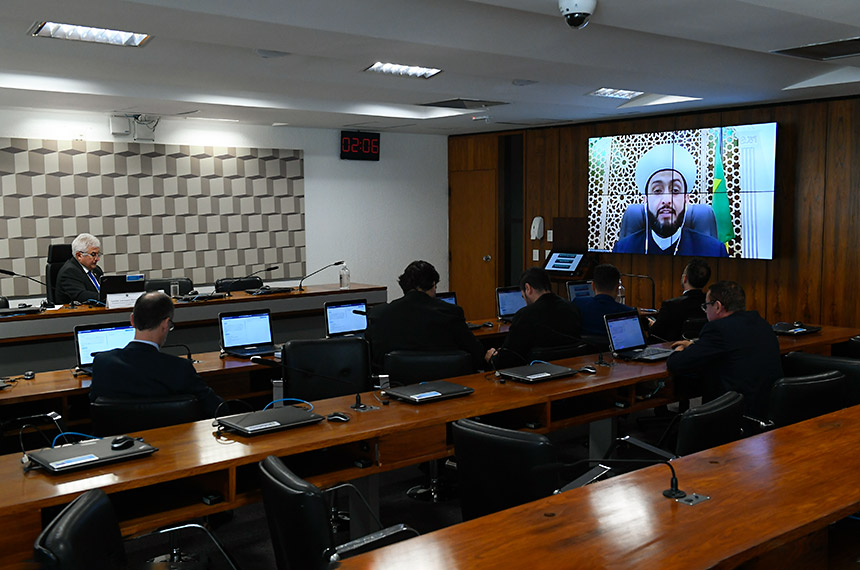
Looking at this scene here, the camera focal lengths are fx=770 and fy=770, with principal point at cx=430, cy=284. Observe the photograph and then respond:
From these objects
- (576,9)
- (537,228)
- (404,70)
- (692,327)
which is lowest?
(692,327)

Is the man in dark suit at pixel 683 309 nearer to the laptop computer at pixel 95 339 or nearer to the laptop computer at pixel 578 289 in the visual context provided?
the laptop computer at pixel 578 289

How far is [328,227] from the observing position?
10.1 m

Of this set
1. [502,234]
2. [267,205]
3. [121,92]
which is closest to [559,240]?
[502,234]

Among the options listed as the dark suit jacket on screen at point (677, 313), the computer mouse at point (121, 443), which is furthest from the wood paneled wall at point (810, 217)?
the computer mouse at point (121, 443)

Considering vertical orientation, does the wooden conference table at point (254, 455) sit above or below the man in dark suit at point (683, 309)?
below

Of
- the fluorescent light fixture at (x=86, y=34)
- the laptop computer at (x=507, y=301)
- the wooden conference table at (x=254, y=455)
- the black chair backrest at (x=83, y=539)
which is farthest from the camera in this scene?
the laptop computer at (x=507, y=301)

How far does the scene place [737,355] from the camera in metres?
4.09

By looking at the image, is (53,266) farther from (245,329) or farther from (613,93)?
(613,93)

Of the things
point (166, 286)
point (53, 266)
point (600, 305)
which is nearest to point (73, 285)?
point (53, 266)

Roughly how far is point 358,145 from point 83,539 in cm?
858

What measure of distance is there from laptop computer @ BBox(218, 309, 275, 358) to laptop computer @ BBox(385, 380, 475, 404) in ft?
5.81

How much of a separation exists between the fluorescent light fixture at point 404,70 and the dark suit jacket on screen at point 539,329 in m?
2.12

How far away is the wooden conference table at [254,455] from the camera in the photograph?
248 cm

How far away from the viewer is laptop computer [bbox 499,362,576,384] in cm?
402
